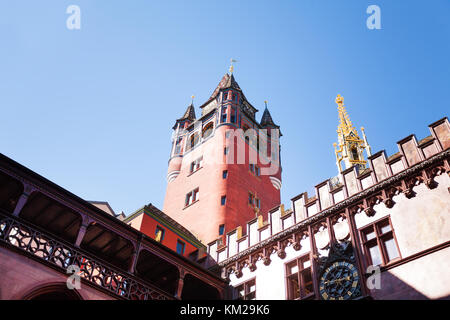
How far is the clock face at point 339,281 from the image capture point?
725 inches

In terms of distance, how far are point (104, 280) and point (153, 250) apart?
3.74 meters

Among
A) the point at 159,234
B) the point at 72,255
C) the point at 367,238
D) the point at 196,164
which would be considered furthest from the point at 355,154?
the point at 72,255

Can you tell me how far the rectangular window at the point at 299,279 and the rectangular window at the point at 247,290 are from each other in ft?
7.94

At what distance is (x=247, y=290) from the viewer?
2325cm

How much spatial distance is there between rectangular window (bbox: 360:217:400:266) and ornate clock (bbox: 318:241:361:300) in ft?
2.42

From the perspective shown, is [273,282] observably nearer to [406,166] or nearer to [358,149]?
[406,166]

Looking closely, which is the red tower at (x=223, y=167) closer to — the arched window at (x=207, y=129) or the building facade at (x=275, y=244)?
the arched window at (x=207, y=129)

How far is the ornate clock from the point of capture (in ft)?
60.4

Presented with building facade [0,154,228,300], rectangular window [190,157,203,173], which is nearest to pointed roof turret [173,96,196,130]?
rectangular window [190,157,203,173]

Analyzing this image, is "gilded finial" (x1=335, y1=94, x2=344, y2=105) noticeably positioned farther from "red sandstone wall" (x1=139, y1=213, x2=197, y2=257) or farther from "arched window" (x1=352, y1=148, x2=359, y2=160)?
"red sandstone wall" (x1=139, y1=213, x2=197, y2=257)

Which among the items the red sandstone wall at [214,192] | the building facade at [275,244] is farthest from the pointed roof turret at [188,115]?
the building facade at [275,244]

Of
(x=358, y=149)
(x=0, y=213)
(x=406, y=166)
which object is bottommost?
(x=0, y=213)
